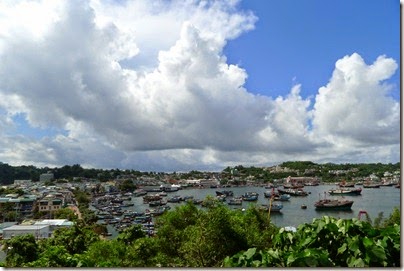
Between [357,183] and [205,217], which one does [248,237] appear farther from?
[357,183]

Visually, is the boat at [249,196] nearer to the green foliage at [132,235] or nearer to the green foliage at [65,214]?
the green foliage at [65,214]

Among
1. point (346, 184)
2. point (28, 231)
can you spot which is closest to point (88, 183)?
point (28, 231)

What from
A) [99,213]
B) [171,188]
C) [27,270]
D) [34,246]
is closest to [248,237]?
[27,270]

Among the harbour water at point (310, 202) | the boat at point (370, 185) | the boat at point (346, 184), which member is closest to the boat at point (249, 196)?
the harbour water at point (310, 202)

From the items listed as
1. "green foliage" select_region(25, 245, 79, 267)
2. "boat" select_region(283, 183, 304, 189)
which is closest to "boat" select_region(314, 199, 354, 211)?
"boat" select_region(283, 183, 304, 189)

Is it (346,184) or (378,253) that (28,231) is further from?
(346,184)

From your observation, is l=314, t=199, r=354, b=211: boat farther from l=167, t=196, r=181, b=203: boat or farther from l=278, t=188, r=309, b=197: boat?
l=167, t=196, r=181, b=203: boat
